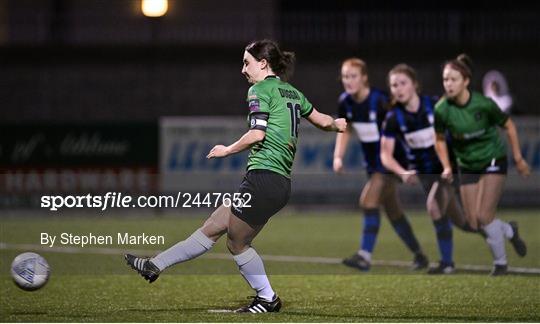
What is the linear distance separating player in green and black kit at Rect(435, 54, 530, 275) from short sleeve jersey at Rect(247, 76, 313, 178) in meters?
2.77

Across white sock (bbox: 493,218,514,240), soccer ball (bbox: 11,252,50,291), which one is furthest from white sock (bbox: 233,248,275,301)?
white sock (bbox: 493,218,514,240)

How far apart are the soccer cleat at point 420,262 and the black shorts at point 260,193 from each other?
3.64 metres

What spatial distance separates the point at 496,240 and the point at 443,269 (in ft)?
2.10

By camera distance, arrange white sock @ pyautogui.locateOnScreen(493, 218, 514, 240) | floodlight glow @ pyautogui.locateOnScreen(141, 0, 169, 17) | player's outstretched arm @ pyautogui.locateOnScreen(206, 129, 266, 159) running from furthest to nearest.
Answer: floodlight glow @ pyautogui.locateOnScreen(141, 0, 169, 17) < white sock @ pyautogui.locateOnScreen(493, 218, 514, 240) < player's outstretched arm @ pyautogui.locateOnScreen(206, 129, 266, 159)

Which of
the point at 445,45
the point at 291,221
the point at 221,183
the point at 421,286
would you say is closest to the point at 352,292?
the point at 421,286

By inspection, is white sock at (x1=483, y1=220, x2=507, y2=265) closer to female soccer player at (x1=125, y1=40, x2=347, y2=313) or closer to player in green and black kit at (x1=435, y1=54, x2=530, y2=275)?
player in green and black kit at (x1=435, y1=54, x2=530, y2=275)

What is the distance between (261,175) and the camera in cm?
775

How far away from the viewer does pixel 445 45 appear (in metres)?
22.9

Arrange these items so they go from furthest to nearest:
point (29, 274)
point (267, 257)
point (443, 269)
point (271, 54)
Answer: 1. point (267, 257)
2. point (443, 269)
3. point (29, 274)
4. point (271, 54)

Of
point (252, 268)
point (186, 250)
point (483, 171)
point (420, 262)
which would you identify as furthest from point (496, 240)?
point (186, 250)

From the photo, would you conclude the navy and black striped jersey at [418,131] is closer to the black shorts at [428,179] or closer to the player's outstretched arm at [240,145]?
the black shorts at [428,179]

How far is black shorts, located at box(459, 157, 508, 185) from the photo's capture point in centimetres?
1042

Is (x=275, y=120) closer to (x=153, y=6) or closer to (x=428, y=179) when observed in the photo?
(x=428, y=179)

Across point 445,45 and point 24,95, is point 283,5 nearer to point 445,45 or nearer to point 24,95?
point 445,45
